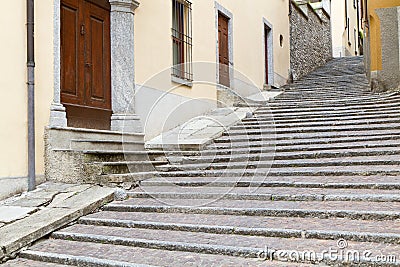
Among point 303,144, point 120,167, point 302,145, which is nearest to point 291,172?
point 302,145

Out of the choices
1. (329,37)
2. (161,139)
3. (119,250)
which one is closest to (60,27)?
(161,139)

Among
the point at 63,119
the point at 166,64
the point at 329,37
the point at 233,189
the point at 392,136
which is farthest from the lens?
the point at 329,37

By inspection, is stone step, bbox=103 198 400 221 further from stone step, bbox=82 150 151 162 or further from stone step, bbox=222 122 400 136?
stone step, bbox=222 122 400 136

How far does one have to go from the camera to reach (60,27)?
6793 mm

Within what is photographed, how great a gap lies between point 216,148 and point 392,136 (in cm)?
254

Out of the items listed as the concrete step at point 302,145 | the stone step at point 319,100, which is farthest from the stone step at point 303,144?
the stone step at point 319,100

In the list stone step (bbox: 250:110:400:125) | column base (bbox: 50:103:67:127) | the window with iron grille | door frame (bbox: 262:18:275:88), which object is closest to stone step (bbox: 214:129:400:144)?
stone step (bbox: 250:110:400:125)

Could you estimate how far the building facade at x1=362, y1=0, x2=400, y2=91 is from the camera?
10.6m

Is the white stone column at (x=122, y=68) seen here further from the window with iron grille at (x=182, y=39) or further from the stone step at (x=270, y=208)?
the stone step at (x=270, y=208)

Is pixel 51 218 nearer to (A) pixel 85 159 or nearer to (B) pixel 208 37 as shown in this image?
(A) pixel 85 159

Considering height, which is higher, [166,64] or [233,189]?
[166,64]

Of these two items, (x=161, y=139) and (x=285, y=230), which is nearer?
(x=285, y=230)

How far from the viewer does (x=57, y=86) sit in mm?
6434

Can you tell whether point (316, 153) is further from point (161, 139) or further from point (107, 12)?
point (107, 12)
